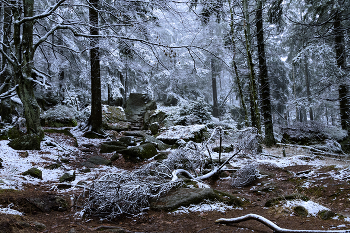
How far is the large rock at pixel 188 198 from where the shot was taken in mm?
3184

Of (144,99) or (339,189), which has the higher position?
(144,99)

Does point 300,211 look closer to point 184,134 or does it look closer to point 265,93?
point 184,134

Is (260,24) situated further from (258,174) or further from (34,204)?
(34,204)

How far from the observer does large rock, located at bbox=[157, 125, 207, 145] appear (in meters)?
9.70

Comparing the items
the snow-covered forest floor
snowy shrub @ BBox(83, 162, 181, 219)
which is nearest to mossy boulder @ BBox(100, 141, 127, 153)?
the snow-covered forest floor

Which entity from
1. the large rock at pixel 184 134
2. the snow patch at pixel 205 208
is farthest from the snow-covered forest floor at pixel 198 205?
the large rock at pixel 184 134

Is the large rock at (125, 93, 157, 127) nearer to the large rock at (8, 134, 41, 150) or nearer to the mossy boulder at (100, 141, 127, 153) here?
the mossy boulder at (100, 141, 127, 153)

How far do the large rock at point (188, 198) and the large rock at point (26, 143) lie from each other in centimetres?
489

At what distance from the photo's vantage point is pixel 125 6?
6750mm

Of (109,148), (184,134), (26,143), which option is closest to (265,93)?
(184,134)

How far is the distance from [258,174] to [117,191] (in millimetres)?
3610

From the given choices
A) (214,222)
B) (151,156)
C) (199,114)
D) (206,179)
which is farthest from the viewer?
(199,114)

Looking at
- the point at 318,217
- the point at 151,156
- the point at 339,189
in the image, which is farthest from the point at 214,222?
the point at 151,156

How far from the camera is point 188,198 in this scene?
3.25 m
